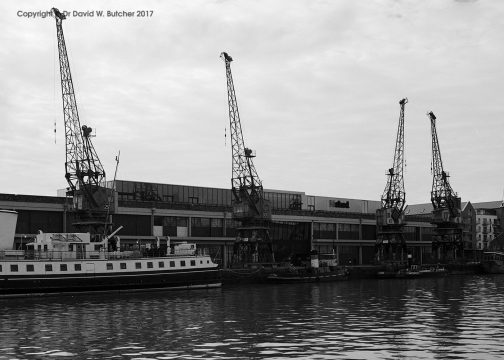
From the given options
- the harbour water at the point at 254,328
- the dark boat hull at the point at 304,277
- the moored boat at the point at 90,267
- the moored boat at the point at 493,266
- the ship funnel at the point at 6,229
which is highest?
the ship funnel at the point at 6,229

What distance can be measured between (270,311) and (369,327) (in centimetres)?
1157

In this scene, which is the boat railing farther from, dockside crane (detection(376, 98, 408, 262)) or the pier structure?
dockside crane (detection(376, 98, 408, 262))

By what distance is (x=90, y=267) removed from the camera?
70.4 m

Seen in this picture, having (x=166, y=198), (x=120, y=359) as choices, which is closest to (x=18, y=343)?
(x=120, y=359)

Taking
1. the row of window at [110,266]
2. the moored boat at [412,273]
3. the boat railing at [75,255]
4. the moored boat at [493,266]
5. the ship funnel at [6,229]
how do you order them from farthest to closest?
1. the moored boat at [493,266]
2. the moored boat at [412,273]
3. the ship funnel at [6,229]
4. the boat railing at [75,255]
5. the row of window at [110,266]

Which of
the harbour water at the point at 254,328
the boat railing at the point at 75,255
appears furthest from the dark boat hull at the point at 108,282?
the harbour water at the point at 254,328

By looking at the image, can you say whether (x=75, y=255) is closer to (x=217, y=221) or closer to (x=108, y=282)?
(x=108, y=282)

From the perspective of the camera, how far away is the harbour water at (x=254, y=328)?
30594 millimetres

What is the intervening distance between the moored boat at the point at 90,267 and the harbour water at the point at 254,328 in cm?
478

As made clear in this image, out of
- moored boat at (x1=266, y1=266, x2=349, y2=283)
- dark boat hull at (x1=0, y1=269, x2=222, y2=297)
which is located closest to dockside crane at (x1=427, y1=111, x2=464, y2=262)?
moored boat at (x1=266, y1=266, x2=349, y2=283)

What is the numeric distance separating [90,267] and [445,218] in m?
99.5

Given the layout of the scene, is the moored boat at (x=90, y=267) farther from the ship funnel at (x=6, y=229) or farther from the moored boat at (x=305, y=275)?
the moored boat at (x=305, y=275)

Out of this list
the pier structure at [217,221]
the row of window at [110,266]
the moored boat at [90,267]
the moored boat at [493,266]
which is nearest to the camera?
the row of window at [110,266]

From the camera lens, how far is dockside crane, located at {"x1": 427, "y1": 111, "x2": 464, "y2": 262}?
151 meters
